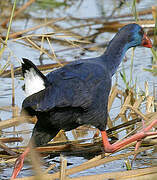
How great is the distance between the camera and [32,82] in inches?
120

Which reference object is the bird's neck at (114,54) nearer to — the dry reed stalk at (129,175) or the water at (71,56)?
the water at (71,56)

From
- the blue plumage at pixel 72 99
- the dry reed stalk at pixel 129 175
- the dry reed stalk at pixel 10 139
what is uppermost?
the blue plumage at pixel 72 99

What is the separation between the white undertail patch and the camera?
3.04 metres

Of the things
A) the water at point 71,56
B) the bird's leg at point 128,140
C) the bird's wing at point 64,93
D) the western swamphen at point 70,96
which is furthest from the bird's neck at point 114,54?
the water at point 71,56

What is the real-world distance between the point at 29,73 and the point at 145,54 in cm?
317

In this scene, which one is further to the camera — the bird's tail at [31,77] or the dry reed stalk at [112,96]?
the dry reed stalk at [112,96]

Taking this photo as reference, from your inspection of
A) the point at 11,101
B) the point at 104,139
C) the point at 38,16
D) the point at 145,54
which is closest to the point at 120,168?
the point at 104,139

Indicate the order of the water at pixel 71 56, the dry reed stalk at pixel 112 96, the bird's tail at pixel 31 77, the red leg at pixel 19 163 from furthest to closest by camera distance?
the dry reed stalk at pixel 112 96 → the water at pixel 71 56 → the red leg at pixel 19 163 → the bird's tail at pixel 31 77

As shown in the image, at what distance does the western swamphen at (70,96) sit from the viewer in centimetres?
307

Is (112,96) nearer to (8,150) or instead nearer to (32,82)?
(8,150)

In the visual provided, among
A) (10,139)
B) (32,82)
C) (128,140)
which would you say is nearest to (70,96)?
(32,82)

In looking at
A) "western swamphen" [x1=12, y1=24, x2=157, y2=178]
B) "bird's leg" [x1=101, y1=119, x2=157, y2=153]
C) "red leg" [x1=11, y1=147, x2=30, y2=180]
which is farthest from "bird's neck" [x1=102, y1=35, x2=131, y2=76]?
"red leg" [x1=11, y1=147, x2=30, y2=180]

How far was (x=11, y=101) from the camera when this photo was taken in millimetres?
4688

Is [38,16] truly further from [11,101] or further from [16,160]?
[16,160]
